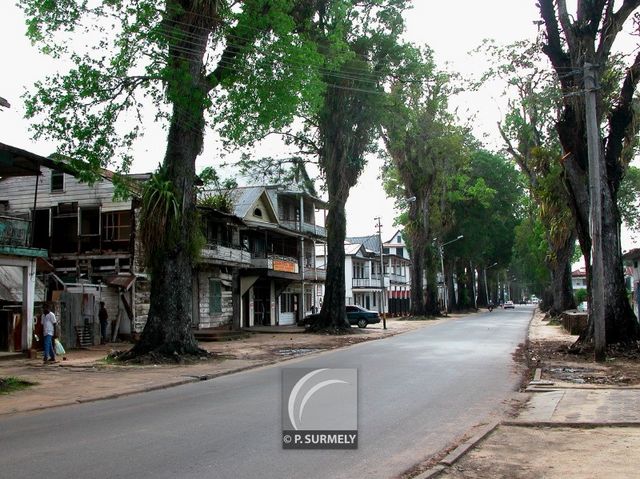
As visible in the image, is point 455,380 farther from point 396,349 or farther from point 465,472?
point 396,349

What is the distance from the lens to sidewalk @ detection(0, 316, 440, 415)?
1240 cm

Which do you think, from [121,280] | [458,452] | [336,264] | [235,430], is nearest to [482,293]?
[336,264]

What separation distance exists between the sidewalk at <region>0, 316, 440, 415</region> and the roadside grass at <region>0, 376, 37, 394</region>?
0.77 ft

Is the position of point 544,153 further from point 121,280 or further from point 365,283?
point 365,283

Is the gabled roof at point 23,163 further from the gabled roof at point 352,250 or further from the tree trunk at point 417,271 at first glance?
the gabled roof at point 352,250

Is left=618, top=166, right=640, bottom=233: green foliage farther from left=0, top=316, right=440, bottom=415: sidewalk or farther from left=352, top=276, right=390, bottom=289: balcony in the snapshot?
left=0, top=316, right=440, bottom=415: sidewalk

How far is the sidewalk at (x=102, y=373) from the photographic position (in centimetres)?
1240

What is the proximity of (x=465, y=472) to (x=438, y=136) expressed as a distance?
4240cm

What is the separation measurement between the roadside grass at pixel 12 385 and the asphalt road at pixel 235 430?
8.80 ft

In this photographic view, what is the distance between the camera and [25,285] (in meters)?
20.3

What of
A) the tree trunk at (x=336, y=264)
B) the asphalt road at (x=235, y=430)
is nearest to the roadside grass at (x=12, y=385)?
the asphalt road at (x=235, y=430)

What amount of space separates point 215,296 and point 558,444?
29.2m

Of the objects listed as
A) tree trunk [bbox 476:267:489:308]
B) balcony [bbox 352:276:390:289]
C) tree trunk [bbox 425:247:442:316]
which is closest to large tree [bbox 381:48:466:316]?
tree trunk [bbox 425:247:442:316]

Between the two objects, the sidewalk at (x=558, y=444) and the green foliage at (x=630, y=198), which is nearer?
the sidewalk at (x=558, y=444)
